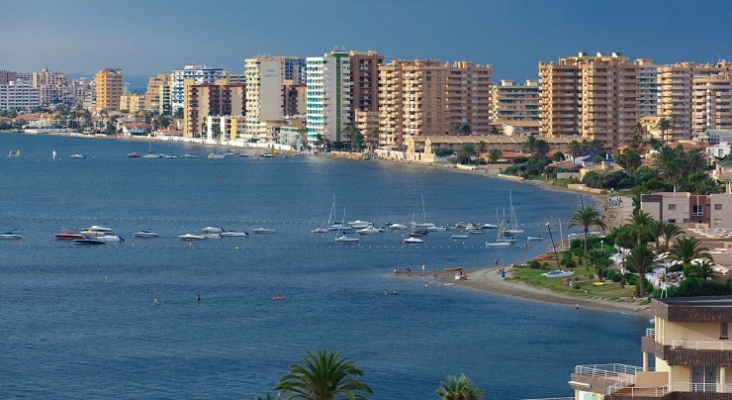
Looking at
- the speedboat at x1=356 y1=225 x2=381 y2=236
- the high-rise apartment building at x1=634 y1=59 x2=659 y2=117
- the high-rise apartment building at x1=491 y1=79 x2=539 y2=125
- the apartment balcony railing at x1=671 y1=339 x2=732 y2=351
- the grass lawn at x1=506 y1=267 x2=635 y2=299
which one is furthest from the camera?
the high-rise apartment building at x1=491 y1=79 x2=539 y2=125

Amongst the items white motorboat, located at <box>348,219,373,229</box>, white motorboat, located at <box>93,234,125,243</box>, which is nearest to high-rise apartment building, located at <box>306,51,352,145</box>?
white motorboat, located at <box>348,219,373,229</box>

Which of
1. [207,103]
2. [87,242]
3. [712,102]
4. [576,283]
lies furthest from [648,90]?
[576,283]

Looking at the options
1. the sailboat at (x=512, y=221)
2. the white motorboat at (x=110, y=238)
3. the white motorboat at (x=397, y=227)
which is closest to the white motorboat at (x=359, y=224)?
the white motorboat at (x=397, y=227)

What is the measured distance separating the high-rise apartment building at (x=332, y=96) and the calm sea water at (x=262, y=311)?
2119 inches

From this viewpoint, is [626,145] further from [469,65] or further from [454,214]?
[454,214]

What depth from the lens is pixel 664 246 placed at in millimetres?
50969

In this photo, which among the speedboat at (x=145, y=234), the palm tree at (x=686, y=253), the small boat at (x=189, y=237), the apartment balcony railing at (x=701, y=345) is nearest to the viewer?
the apartment balcony railing at (x=701, y=345)

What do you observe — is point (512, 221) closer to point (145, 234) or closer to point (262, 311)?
point (145, 234)

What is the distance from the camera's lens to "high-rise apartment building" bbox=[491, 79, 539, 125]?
499 feet

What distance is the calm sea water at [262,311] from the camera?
1431 inches

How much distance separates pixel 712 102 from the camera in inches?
5059

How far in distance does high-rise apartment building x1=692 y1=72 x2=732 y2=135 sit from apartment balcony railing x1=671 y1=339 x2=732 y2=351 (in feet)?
374

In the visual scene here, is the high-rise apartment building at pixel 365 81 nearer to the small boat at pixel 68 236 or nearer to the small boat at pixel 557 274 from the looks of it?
the small boat at pixel 68 236

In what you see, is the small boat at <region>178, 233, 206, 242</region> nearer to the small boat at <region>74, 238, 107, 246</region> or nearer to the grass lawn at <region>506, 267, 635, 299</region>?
the small boat at <region>74, 238, 107, 246</region>
